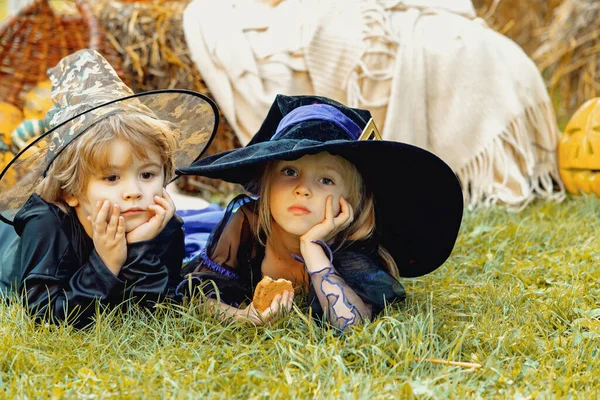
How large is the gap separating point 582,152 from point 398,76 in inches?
38.5

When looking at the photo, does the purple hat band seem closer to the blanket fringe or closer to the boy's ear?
the boy's ear

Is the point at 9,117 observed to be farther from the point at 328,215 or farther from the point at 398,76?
the point at 328,215

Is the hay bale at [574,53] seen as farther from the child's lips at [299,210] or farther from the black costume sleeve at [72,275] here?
the black costume sleeve at [72,275]

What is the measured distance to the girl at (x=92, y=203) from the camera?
78.9 inches

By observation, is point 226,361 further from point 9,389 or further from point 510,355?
point 510,355

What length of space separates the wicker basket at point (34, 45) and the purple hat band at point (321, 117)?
189 cm

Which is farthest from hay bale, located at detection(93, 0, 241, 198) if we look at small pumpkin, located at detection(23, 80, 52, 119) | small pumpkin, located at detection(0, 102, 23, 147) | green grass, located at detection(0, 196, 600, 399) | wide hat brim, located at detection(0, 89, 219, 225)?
green grass, located at detection(0, 196, 600, 399)

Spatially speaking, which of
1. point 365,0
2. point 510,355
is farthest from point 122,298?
point 365,0

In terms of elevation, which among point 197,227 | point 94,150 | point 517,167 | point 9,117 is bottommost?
point 517,167

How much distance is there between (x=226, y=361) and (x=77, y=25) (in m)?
2.69

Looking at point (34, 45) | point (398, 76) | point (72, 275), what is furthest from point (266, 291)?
point (34, 45)

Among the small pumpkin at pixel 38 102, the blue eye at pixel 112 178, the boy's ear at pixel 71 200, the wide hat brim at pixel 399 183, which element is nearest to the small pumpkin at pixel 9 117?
the small pumpkin at pixel 38 102

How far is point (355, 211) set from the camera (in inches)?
84.4

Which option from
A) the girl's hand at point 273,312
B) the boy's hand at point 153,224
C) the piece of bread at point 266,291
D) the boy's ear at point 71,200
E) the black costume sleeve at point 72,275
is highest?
the boy's ear at point 71,200
